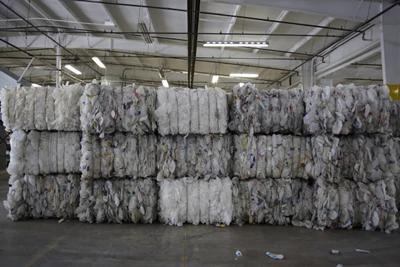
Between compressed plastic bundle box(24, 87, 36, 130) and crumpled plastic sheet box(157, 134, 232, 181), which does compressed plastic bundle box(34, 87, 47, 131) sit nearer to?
compressed plastic bundle box(24, 87, 36, 130)

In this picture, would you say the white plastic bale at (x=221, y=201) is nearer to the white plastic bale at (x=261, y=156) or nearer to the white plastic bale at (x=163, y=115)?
the white plastic bale at (x=261, y=156)

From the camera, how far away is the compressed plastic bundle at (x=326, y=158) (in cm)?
414

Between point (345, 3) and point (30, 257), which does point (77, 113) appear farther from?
point (345, 3)

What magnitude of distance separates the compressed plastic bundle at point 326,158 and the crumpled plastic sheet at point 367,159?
13 cm

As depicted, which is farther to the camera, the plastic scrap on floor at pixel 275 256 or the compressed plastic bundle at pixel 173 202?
the compressed plastic bundle at pixel 173 202

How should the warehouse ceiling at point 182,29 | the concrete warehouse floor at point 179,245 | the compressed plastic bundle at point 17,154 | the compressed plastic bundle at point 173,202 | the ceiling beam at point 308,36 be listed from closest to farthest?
the concrete warehouse floor at point 179,245 → the compressed plastic bundle at point 173,202 → the compressed plastic bundle at point 17,154 → the warehouse ceiling at point 182,29 → the ceiling beam at point 308,36

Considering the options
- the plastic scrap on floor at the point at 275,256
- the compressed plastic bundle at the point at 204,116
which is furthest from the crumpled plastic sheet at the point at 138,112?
the plastic scrap on floor at the point at 275,256

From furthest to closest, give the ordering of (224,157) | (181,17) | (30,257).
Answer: (181,17) → (224,157) → (30,257)

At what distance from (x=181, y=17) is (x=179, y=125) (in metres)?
6.59

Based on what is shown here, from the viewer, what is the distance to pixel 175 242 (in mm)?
3523

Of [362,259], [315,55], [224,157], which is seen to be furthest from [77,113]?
[315,55]

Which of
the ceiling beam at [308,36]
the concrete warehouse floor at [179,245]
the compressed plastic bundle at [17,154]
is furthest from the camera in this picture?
the ceiling beam at [308,36]

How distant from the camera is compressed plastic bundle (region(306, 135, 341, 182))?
414 centimetres

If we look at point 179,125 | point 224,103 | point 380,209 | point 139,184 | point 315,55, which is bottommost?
point 380,209
